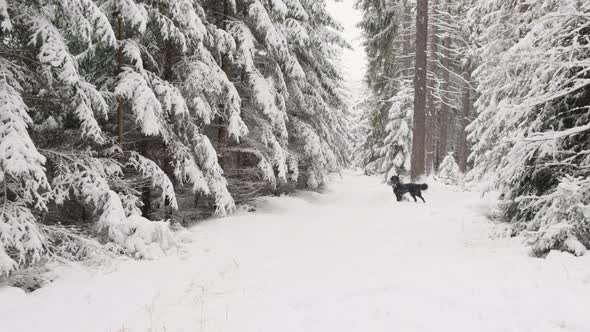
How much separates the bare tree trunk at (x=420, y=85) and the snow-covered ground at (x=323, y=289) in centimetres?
629

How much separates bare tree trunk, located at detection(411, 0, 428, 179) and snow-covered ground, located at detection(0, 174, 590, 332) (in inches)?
248

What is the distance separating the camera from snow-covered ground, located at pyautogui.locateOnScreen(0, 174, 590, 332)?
4.57m

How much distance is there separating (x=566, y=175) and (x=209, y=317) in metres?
5.62

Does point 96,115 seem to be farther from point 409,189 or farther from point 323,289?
point 409,189

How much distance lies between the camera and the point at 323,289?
5719 mm

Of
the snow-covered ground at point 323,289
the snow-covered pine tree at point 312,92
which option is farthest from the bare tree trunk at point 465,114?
the snow-covered ground at point 323,289

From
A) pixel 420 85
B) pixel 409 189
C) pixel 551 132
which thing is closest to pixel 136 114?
pixel 551 132

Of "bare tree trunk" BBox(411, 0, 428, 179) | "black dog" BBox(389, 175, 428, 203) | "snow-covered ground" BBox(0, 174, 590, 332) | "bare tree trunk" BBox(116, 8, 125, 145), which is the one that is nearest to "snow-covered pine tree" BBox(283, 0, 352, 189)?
"black dog" BBox(389, 175, 428, 203)

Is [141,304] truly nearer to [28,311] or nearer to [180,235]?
[28,311]

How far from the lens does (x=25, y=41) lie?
22.6 feet

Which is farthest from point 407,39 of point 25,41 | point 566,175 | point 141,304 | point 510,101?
point 141,304

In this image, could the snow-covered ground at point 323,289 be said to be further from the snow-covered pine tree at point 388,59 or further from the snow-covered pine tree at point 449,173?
the snow-covered pine tree at point 388,59

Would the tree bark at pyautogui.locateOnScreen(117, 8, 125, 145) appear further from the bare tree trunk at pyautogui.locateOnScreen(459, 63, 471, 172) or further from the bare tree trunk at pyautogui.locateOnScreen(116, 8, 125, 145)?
the bare tree trunk at pyautogui.locateOnScreen(459, 63, 471, 172)

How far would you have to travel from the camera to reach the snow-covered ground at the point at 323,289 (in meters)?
4.57
